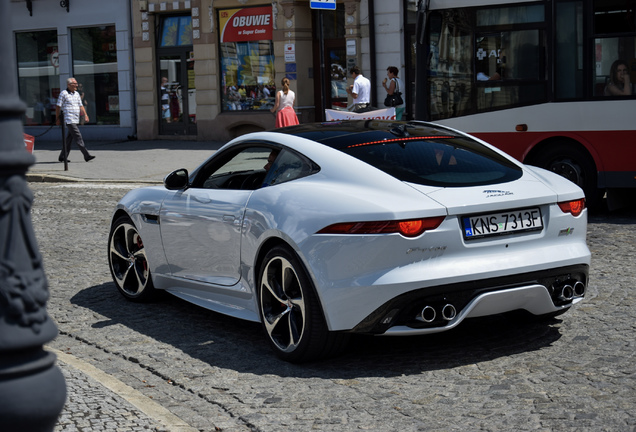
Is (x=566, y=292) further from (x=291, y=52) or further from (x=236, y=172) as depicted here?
(x=291, y=52)

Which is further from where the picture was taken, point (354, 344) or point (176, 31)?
point (176, 31)

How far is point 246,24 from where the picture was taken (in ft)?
87.5

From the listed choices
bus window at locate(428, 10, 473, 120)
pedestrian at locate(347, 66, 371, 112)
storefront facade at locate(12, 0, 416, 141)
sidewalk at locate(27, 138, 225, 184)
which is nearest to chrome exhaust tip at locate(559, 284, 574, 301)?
bus window at locate(428, 10, 473, 120)

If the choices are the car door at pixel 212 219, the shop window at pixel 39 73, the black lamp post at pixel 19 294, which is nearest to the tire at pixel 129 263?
the car door at pixel 212 219

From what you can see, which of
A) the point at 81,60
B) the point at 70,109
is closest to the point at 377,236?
the point at 70,109

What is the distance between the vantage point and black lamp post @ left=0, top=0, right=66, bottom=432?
8.71 ft

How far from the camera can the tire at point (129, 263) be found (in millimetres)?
7691

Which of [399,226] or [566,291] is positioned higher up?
[399,226]

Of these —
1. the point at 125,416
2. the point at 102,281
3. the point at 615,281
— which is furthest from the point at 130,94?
the point at 125,416

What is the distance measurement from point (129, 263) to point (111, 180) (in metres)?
11.6

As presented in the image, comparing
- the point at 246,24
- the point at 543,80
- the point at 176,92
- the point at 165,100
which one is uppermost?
the point at 246,24

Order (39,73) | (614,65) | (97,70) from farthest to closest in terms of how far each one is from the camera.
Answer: (39,73) < (97,70) < (614,65)

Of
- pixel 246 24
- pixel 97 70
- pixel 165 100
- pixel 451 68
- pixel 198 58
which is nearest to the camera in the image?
pixel 451 68

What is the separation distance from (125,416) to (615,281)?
4626 millimetres
